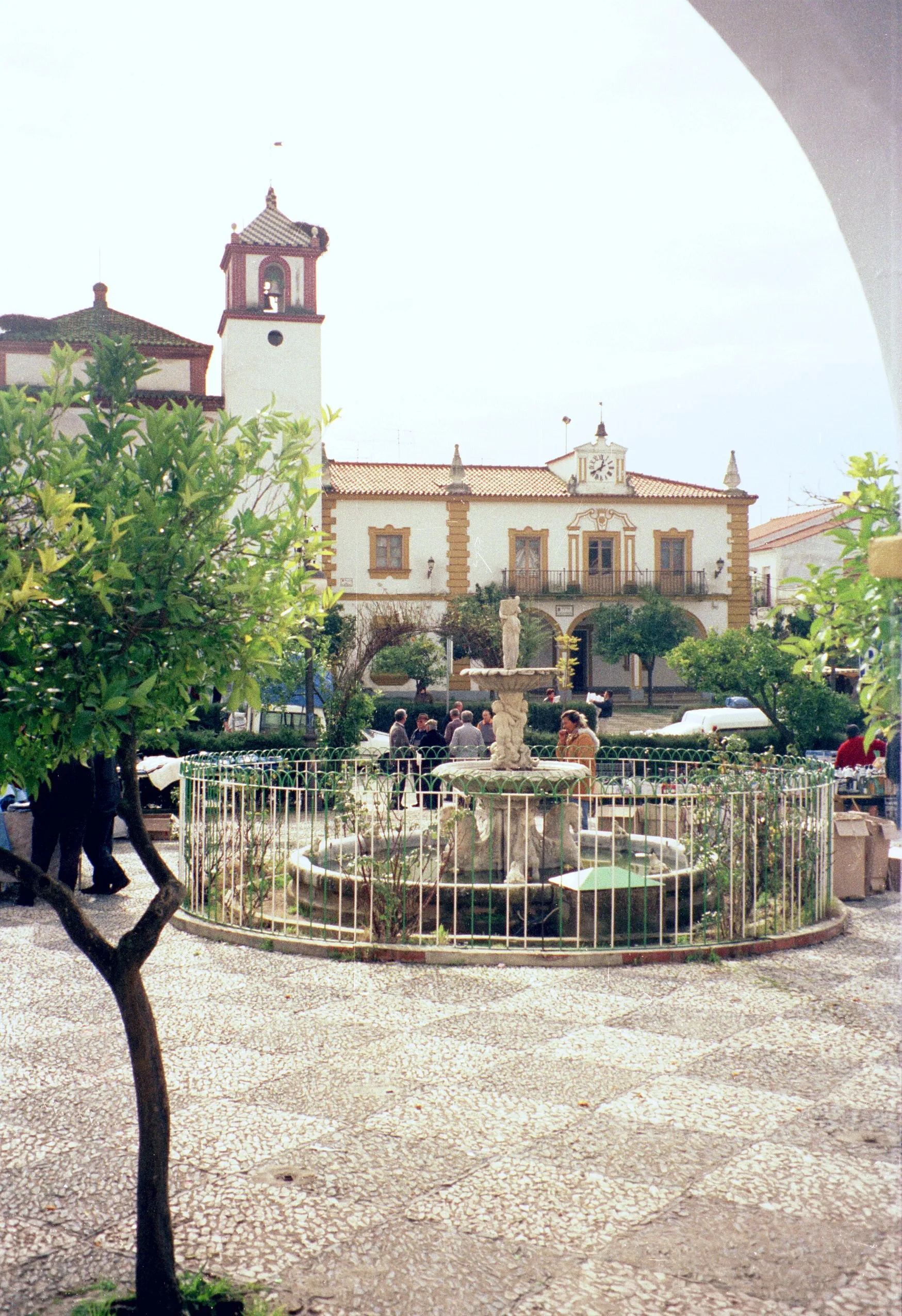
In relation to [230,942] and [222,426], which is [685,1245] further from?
[230,942]

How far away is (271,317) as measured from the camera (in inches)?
1276

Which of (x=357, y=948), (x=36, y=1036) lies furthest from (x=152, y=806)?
(x=36, y=1036)

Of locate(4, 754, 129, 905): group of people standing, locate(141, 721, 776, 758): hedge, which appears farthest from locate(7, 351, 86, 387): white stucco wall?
locate(4, 754, 129, 905): group of people standing

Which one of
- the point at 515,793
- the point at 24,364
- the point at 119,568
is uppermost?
the point at 24,364

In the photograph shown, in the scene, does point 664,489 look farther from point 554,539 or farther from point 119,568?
point 119,568

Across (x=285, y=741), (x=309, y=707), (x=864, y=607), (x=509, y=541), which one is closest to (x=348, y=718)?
(x=285, y=741)

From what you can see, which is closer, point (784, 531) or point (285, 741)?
point (285, 741)

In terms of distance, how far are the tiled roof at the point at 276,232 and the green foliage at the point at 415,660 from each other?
11.7 meters

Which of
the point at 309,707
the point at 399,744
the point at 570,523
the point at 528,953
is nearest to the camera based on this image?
the point at 528,953

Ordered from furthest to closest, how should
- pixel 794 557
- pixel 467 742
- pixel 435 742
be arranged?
pixel 794 557 → pixel 435 742 → pixel 467 742

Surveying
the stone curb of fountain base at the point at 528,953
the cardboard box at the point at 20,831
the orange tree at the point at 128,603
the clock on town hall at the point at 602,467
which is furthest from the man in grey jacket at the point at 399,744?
the clock on town hall at the point at 602,467

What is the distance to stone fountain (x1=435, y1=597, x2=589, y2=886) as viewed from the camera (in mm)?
8773

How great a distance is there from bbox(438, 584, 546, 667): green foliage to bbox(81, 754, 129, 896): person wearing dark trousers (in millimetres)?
25047

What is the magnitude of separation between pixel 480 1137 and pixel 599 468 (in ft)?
126
